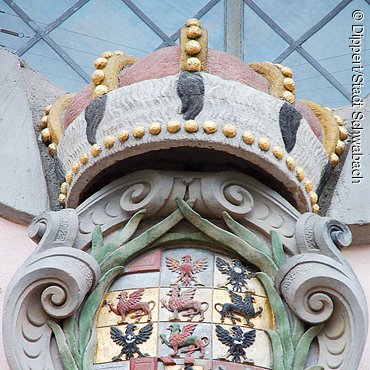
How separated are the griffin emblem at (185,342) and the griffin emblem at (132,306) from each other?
0.07 m

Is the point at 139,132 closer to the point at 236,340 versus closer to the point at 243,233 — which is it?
the point at 243,233

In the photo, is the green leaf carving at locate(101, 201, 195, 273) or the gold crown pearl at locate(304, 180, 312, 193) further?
the gold crown pearl at locate(304, 180, 312, 193)

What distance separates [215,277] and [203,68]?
17.8 inches

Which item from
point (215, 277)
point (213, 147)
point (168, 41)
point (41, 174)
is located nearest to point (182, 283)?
point (215, 277)

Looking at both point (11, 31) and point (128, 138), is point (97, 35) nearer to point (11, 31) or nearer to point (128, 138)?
point (11, 31)

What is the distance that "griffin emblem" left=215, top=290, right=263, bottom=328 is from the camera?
3.21 meters

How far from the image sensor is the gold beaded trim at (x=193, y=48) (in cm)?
342

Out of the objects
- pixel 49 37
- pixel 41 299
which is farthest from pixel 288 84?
pixel 49 37

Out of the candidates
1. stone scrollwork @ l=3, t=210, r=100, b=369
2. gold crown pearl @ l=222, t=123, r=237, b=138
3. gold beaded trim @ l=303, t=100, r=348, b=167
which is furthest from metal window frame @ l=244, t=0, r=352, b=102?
stone scrollwork @ l=3, t=210, r=100, b=369

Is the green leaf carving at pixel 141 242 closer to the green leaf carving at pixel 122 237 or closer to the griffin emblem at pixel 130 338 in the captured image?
the green leaf carving at pixel 122 237

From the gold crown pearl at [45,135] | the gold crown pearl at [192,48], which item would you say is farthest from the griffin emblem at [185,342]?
the gold crown pearl at [45,135]

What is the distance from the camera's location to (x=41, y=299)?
10.6ft

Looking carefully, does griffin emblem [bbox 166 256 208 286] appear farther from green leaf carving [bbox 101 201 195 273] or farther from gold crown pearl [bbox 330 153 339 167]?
gold crown pearl [bbox 330 153 339 167]

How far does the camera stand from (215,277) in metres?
3.27
